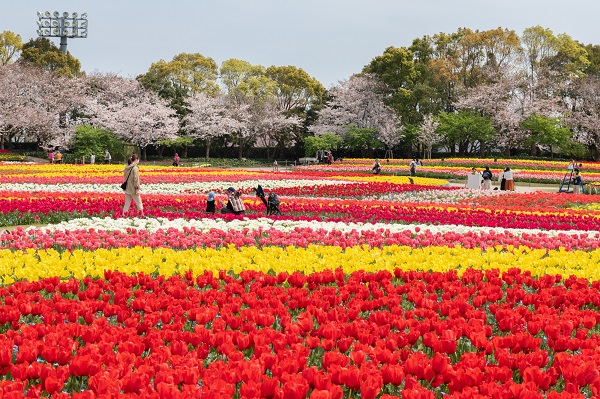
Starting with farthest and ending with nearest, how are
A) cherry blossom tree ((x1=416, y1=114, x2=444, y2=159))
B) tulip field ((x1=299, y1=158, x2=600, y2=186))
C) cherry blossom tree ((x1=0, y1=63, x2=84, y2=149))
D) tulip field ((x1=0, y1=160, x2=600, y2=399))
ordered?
cherry blossom tree ((x1=416, y1=114, x2=444, y2=159))
cherry blossom tree ((x1=0, y1=63, x2=84, y2=149))
tulip field ((x1=299, y1=158, x2=600, y2=186))
tulip field ((x1=0, y1=160, x2=600, y2=399))

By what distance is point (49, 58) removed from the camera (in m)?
→ 67.2

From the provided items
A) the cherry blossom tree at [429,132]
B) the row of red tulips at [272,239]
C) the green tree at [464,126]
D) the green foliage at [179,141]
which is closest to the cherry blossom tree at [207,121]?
the green foliage at [179,141]

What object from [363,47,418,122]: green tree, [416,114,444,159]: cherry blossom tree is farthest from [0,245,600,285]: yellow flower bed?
[363,47,418,122]: green tree

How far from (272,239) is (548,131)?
50119 millimetres

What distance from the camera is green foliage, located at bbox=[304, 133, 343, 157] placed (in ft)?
199

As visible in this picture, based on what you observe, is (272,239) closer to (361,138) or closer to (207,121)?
(361,138)

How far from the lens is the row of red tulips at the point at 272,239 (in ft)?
29.7

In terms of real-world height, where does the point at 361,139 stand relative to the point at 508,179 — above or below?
above

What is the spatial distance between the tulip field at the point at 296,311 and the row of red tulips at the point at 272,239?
5 cm

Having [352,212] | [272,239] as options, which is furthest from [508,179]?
[272,239]

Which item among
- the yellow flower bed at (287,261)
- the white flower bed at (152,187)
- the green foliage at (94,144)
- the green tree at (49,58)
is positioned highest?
the green tree at (49,58)

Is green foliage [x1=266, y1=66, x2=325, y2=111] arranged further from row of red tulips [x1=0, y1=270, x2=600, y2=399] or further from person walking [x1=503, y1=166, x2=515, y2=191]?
row of red tulips [x1=0, y1=270, x2=600, y2=399]

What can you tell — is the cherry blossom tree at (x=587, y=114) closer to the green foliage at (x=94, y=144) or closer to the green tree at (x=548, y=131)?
the green tree at (x=548, y=131)

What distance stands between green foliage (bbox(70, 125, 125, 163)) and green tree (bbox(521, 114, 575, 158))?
116ft
